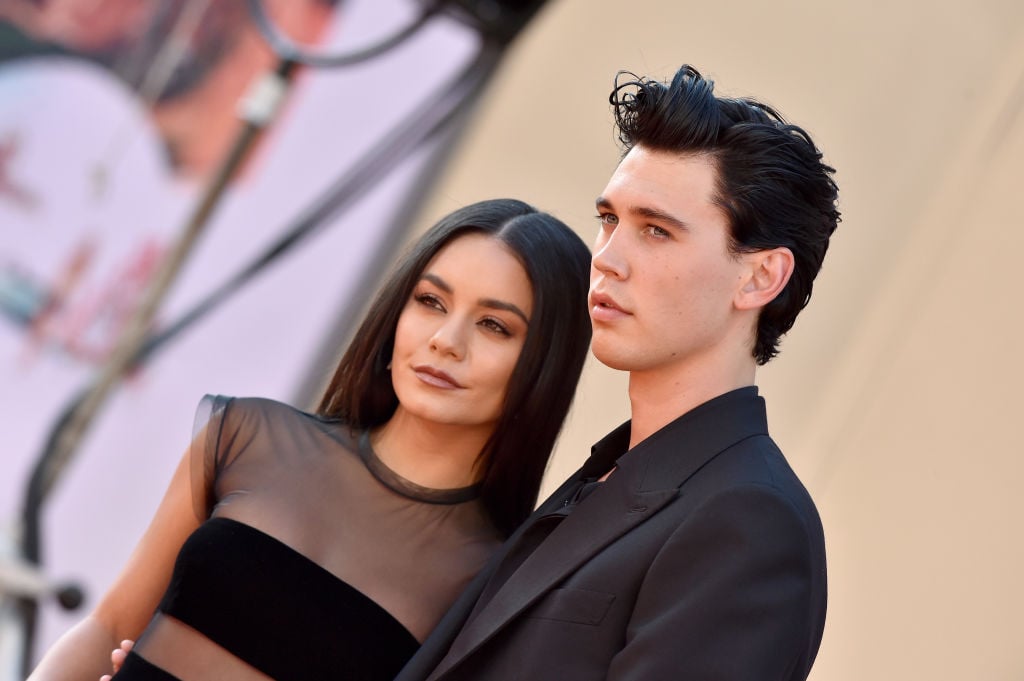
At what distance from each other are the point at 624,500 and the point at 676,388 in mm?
153

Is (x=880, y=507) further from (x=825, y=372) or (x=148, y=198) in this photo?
(x=148, y=198)

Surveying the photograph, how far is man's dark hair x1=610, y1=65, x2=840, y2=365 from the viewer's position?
1502 mm

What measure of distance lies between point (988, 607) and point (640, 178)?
1.01 m

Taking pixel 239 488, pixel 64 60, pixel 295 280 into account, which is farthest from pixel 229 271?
pixel 239 488

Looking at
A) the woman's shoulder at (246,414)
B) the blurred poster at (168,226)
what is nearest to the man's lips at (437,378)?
the woman's shoulder at (246,414)

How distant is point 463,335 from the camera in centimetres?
190

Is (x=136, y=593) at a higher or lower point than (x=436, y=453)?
lower

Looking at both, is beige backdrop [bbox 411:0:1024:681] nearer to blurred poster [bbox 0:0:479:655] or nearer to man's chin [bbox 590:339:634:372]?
man's chin [bbox 590:339:634:372]

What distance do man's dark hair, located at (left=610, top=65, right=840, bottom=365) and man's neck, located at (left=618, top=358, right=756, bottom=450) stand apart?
2.1 inches

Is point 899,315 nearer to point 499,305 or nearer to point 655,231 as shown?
point 499,305

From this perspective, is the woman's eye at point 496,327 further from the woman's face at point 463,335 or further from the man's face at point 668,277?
the man's face at point 668,277

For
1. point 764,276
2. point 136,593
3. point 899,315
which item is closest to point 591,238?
point 899,315

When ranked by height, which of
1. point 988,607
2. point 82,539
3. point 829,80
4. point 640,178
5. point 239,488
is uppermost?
point 829,80

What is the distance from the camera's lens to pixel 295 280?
448 centimetres
